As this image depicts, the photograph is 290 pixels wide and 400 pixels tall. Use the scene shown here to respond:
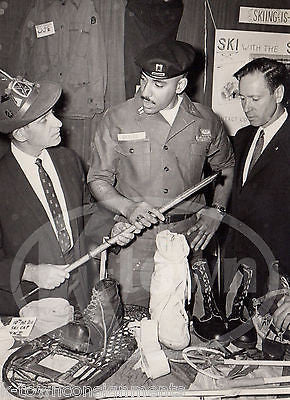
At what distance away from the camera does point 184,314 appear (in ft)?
3.82

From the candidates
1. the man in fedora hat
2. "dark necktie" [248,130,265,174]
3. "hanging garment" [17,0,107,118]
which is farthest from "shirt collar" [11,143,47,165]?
"dark necktie" [248,130,265,174]

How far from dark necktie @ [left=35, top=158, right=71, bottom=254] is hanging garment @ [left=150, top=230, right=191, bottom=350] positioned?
318 mm

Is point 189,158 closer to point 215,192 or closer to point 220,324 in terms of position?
point 215,192

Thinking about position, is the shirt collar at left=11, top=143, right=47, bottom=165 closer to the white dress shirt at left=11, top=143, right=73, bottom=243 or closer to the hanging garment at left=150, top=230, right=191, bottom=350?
the white dress shirt at left=11, top=143, right=73, bottom=243

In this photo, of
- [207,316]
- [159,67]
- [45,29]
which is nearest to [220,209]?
[207,316]

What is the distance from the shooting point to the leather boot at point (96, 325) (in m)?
1.15

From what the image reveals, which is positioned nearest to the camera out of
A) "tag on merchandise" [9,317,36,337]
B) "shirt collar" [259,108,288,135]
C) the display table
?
the display table

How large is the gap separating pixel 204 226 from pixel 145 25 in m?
0.57

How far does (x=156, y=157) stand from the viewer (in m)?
1.42

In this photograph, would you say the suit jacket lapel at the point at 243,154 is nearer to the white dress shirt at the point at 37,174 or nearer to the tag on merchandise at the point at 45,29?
the white dress shirt at the point at 37,174

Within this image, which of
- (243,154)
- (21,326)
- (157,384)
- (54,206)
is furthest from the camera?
(243,154)

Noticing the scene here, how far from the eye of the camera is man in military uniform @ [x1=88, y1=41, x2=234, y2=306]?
139cm

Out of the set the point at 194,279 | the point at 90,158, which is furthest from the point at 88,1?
the point at 194,279

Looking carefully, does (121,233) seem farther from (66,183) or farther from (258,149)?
(258,149)
